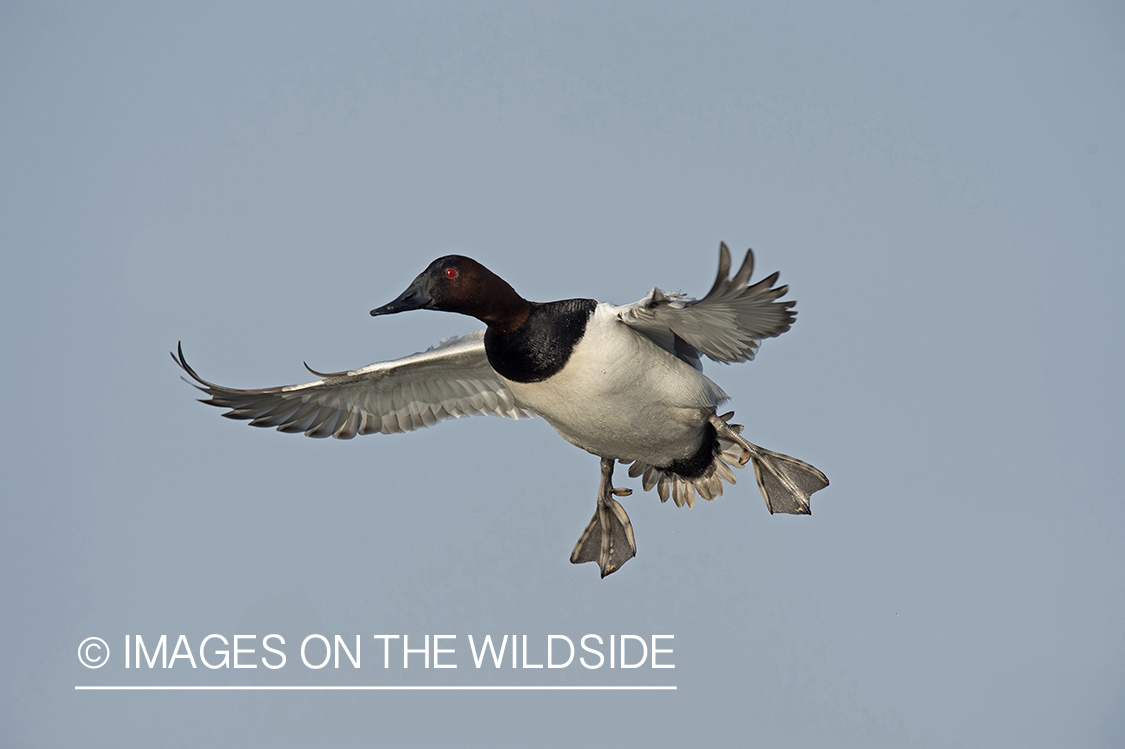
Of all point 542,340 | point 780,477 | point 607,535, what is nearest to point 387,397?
point 607,535

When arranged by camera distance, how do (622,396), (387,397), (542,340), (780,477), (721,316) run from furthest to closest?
(387,397), (780,477), (622,396), (542,340), (721,316)

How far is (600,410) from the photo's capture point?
26.2ft

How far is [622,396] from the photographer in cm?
797

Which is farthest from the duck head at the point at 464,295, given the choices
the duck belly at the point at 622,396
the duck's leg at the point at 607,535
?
the duck's leg at the point at 607,535

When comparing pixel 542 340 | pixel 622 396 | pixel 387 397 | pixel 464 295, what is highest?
pixel 387 397

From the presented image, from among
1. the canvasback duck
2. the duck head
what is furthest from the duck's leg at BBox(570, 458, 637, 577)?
the duck head

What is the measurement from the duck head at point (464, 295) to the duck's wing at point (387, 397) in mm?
1270

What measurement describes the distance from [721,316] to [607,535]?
3214 mm

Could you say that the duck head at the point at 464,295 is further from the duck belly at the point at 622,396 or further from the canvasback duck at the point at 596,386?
the duck belly at the point at 622,396

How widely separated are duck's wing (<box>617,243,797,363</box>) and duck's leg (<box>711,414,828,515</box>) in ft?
2.57

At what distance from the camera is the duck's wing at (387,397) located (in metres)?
9.20

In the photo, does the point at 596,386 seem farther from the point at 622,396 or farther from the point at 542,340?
the point at 542,340

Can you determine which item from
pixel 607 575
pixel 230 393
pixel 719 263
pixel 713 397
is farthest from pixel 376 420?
pixel 719 263

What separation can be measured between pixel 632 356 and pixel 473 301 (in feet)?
4.08
